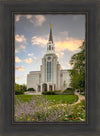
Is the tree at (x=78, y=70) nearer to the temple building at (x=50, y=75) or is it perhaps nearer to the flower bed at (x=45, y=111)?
the temple building at (x=50, y=75)

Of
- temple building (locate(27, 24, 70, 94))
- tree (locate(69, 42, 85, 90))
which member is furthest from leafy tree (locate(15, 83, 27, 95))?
tree (locate(69, 42, 85, 90))

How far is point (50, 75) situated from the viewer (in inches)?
53.7

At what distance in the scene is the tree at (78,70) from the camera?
4.30ft

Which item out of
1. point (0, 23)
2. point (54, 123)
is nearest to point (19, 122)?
point (54, 123)

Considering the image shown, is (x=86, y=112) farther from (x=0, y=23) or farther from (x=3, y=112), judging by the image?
(x=0, y=23)

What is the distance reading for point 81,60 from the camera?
133 cm

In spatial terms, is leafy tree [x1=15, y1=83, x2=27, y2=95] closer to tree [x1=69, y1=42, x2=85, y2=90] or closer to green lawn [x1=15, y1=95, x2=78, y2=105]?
green lawn [x1=15, y1=95, x2=78, y2=105]

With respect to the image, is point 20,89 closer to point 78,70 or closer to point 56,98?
point 56,98

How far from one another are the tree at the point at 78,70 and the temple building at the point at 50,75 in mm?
58

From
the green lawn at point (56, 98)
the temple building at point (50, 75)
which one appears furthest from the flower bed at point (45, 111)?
the temple building at point (50, 75)

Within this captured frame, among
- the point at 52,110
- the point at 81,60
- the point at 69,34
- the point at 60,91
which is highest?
the point at 69,34

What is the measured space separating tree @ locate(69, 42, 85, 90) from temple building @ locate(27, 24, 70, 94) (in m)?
0.06

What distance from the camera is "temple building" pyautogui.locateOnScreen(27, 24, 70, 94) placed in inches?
52.9

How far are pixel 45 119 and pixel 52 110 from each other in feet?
0.36
